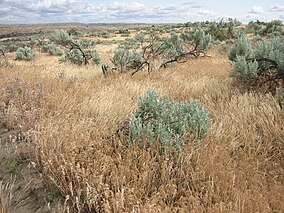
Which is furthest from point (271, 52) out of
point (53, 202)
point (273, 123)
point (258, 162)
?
point (53, 202)

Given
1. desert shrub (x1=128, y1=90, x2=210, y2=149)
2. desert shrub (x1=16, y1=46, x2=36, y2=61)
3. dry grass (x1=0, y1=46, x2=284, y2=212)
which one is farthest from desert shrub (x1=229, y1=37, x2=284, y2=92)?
desert shrub (x1=16, y1=46, x2=36, y2=61)

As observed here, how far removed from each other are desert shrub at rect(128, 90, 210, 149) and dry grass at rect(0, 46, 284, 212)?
156 millimetres

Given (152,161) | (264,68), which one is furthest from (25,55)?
(152,161)

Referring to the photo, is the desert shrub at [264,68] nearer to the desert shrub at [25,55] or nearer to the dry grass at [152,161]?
the dry grass at [152,161]

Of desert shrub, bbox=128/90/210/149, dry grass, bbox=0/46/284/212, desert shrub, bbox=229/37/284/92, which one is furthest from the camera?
desert shrub, bbox=229/37/284/92

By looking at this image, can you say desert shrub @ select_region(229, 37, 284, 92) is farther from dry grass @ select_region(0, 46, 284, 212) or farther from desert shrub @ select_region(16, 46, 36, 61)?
desert shrub @ select_region(16, 46, 36, 61)

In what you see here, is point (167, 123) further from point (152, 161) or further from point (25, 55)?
point (25, 55)

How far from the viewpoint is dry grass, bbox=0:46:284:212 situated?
2.85 m

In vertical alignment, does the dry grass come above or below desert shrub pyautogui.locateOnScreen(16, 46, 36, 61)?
above

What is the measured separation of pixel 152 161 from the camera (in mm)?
3385

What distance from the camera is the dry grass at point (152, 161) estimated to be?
9.35 ft

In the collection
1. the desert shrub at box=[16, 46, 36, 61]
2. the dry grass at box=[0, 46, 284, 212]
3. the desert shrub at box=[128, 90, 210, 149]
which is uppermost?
the desert shrub at box=[128, 90, 210, 149]

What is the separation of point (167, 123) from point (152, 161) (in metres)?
0.83

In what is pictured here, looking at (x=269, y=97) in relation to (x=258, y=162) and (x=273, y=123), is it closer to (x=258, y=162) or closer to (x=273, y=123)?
(x=273, y=123)
